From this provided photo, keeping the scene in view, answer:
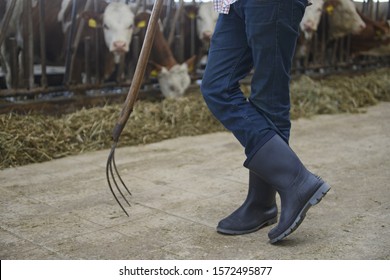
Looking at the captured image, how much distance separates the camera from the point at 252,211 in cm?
262

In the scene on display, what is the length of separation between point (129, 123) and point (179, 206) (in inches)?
79.7

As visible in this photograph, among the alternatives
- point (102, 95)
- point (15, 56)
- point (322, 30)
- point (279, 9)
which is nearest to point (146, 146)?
point (102, 95)

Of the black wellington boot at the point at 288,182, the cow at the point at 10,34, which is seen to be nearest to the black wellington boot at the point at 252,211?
the black wellington boot at the point at 288,182

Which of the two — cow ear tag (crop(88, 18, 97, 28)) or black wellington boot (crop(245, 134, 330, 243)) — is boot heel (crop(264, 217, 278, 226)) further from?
cow ear tag (crop(88, 18, 97, 28))

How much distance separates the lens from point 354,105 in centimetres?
662

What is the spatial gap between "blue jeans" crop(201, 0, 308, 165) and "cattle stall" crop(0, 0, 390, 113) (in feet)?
9.14

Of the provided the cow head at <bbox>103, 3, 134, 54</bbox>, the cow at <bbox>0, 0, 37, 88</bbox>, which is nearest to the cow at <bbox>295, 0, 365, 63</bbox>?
the cow head at <bbox>103, 3, 134, 54</bbox>

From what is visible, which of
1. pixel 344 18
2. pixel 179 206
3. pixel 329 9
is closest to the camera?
pixel 179 206

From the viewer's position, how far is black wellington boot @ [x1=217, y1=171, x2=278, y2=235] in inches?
102

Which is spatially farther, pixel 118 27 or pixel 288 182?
pixel 118 27

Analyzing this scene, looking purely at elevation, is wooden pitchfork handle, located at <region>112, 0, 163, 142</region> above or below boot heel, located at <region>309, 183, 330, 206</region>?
above

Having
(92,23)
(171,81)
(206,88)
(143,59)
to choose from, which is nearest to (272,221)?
(206,88)

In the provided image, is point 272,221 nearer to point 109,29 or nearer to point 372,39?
point 109,29

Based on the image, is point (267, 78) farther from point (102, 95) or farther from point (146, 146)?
point (102, 95)
